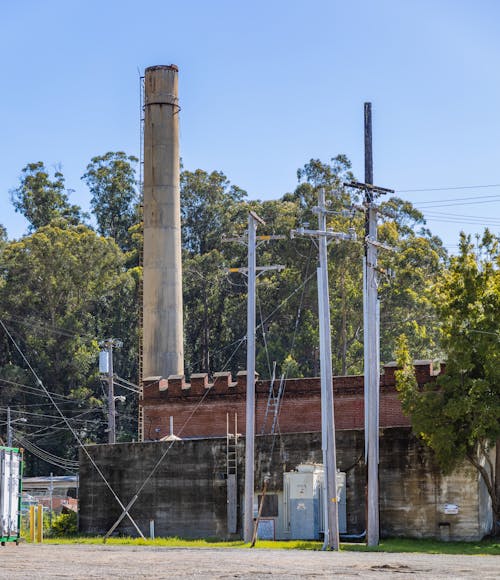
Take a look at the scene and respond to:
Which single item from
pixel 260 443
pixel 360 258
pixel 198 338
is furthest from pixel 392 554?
pixel 198 338

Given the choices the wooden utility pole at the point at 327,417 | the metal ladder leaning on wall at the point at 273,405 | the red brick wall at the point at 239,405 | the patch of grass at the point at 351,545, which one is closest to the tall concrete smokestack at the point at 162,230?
the red brick wall at the point at 239,405

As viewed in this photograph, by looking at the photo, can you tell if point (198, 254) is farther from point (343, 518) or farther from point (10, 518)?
point (10, 518)

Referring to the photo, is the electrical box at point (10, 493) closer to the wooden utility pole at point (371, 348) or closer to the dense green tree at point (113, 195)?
the wooden utility pole at point (371, 348)

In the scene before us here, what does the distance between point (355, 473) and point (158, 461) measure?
7.23 meters

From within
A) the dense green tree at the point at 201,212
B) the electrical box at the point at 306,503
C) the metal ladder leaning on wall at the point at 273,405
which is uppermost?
the dense green tree at the point at 201,212

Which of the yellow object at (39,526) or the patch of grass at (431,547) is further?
the yellow object at (39,526)

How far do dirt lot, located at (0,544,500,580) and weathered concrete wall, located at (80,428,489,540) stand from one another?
6903 mm

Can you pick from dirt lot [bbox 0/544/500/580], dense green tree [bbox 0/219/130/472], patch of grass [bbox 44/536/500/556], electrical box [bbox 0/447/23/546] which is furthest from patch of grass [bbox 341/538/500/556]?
dense green tree [bbox 0/219/130/472]

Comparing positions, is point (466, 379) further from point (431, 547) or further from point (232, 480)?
point (232, 480)

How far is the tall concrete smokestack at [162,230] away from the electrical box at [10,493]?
21.9 m

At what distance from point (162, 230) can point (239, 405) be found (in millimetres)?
12862

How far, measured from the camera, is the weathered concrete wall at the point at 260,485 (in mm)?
37469

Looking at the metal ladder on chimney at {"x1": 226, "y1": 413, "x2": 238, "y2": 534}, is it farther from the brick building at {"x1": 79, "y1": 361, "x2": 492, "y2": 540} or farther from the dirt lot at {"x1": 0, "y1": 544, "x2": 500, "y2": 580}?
the dirt lot at {"x1": 0, "y1": 544, "x2": 500, "y2": 580}

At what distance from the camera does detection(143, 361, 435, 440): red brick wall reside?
43.8 metres
